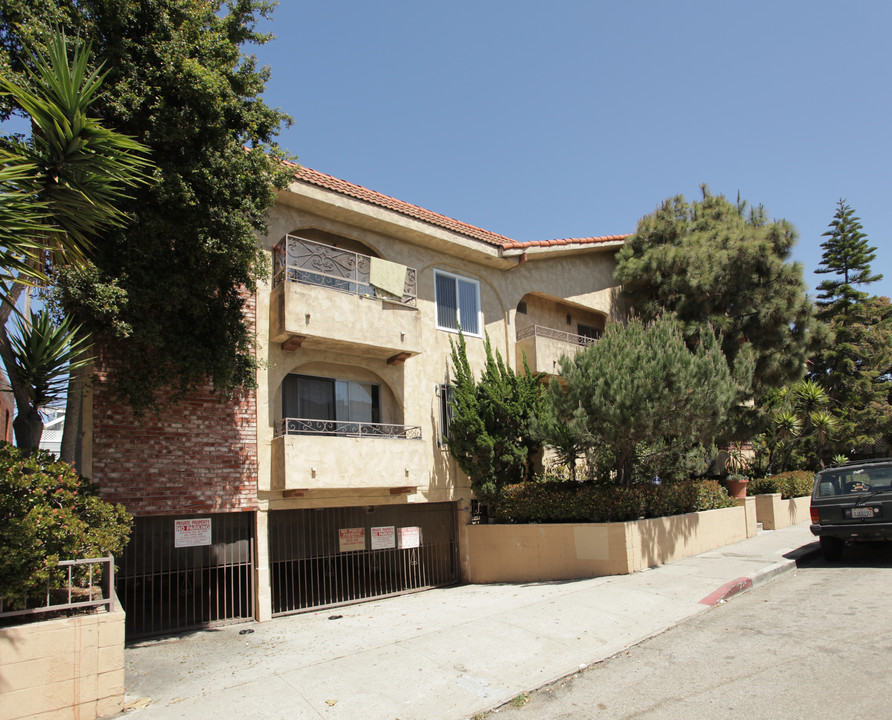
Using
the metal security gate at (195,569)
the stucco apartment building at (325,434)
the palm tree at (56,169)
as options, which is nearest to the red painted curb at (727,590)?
the stucco apartment building at (325,434)

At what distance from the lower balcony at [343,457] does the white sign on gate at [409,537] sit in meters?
1.36

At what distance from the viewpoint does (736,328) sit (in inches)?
744

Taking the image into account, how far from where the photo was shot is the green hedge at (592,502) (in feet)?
43.4

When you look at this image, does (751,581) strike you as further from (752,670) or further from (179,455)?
(179,455)

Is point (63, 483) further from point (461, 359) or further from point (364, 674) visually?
point (461, 359)

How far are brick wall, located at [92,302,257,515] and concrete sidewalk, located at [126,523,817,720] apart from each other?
7.54 feet

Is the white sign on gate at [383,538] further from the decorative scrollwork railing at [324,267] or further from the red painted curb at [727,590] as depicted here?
the red painted curb at [727,590]

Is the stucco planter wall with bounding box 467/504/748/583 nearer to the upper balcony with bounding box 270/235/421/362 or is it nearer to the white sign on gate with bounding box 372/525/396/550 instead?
the white sign on gate with bounding box 372/525/396/550

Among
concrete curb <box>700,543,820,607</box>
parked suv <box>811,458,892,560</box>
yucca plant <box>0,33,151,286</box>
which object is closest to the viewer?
yucca plant <box>0,33,151,286</box>

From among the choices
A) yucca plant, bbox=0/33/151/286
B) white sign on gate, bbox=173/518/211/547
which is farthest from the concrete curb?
yucca plant, bbox=0/33/151/286

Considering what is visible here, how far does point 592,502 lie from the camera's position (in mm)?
13359

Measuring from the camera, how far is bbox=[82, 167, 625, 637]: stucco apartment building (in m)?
11.4

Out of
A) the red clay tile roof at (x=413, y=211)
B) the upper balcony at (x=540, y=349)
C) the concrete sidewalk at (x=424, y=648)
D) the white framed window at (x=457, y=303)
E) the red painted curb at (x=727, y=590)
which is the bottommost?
the concrete sidewalk at (x=424, y=648)

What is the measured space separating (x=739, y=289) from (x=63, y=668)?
18.5m
